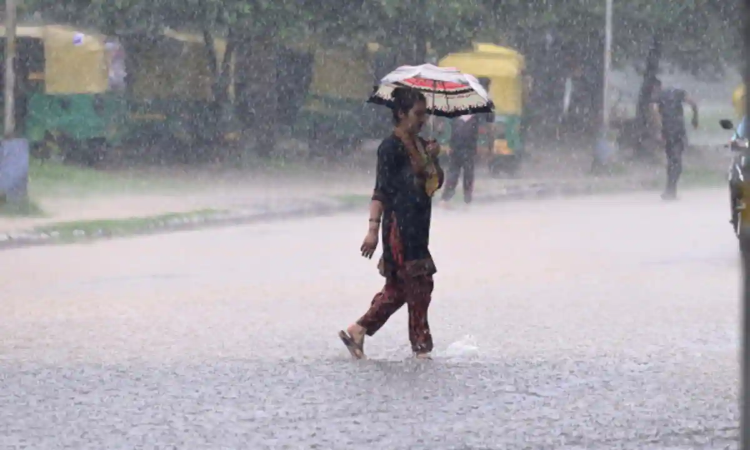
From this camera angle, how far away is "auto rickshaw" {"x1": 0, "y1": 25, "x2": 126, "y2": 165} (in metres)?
30.8

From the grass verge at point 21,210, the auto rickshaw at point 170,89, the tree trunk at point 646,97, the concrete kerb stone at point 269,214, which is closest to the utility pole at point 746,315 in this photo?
the concrete kerb stone at point 269,214

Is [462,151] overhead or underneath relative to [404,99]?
underneath

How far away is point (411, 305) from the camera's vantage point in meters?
9.12

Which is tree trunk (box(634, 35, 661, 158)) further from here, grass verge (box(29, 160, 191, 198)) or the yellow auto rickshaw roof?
grass verge (box(29, 160, 191, 198))

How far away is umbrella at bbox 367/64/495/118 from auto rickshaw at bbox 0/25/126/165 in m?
21.3

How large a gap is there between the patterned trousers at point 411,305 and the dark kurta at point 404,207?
0.22 feet

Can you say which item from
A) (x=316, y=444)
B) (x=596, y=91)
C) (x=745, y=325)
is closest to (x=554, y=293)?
(x=316, y=444)

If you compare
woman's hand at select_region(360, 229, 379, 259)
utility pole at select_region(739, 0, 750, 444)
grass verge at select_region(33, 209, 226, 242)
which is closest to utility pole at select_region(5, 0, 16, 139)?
grass verge at select_region(33, 209, 226, 242)

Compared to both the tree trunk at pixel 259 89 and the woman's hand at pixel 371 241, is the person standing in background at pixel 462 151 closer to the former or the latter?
the tree trunk at pixel 259 89

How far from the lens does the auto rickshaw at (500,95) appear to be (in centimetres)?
3238

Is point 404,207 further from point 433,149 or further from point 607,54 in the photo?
point 607,54

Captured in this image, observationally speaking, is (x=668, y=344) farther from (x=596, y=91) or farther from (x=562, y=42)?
(x=596, y=91)

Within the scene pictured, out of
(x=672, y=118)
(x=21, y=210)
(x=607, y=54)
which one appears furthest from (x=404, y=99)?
(x=607, y=54)

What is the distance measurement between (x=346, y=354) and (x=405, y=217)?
0.93 metres
